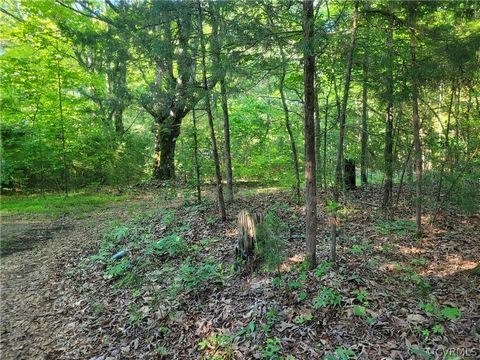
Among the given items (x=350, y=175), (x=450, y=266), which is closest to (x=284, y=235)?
(x=450, y=266)

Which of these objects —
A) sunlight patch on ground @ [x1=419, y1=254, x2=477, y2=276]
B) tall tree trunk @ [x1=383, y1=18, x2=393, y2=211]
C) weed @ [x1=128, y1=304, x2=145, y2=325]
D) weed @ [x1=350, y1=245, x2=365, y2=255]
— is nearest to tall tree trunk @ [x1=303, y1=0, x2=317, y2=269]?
weed @ [x1=350, y1=245, x2=365, y2=255]

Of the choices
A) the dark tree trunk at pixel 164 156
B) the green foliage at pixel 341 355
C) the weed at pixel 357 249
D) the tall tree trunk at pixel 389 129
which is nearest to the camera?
the green foliage at pixel 341 355

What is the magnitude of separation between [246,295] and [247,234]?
3.36 feet

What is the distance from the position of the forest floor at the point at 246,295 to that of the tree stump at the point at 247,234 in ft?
0.78

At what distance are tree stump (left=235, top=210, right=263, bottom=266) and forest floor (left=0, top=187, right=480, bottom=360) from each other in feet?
0.78

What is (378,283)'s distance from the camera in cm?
438

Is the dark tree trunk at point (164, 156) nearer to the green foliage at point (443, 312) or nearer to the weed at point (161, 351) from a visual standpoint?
the weed at point (161, 351)

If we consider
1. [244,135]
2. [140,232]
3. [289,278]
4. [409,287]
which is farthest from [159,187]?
[409,287]

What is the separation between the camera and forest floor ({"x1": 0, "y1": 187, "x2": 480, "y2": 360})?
11.8ft

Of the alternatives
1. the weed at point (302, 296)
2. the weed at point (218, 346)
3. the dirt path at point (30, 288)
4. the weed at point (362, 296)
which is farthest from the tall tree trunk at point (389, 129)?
the dirt path at point (30, 288)

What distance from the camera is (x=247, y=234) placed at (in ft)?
17.4

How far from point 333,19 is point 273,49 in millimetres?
990

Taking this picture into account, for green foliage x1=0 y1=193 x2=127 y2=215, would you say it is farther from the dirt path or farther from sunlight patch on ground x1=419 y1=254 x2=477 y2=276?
sunlight patch on ground x1=419 y1=254 x2=477 y2=276

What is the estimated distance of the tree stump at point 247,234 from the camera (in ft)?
17.2
